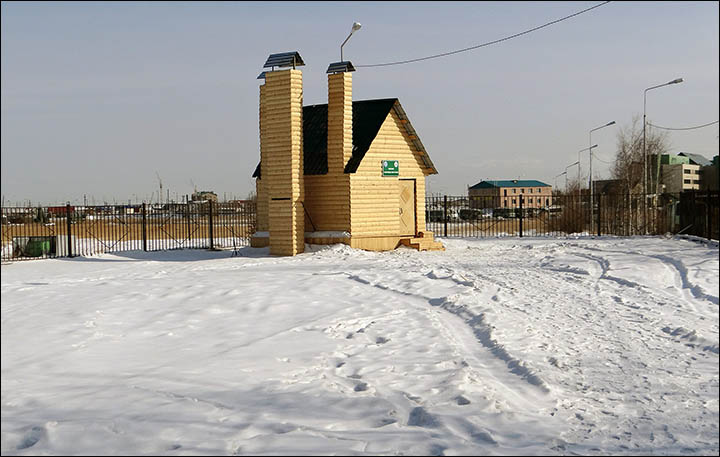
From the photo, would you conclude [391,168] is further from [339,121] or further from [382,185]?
[339,121]

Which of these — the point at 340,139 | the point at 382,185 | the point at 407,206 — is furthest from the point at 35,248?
the point at 407,206

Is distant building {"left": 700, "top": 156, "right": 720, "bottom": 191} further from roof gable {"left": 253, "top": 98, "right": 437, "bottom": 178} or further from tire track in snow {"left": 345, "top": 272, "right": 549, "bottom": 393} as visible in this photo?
roof gable {"left": 253, "top": 98, "right": 437, "bottom": 178}

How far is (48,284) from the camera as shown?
14867mm

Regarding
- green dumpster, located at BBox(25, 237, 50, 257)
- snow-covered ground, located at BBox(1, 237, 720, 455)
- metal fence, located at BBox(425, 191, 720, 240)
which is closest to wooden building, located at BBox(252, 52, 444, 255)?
metal fence, located at BBox(425, 191, 720, 240)

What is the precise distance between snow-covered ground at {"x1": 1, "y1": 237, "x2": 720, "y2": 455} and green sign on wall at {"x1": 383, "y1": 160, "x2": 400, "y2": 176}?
360 inches

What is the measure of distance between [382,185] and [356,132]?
85.9 inches

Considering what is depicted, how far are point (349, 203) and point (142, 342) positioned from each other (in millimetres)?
13721

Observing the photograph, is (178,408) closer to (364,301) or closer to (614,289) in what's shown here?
(364,301)

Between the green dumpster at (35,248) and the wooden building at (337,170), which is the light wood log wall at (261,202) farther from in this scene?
the green dumpster at (35,248)

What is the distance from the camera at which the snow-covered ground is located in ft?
16.9

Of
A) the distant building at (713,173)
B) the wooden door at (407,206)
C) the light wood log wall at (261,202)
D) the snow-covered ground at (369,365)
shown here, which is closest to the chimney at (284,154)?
the light wood log wall at (261,202)

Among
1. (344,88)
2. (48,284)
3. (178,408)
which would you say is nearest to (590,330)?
(178,408)

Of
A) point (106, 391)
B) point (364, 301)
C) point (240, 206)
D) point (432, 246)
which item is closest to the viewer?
point (106, 391)

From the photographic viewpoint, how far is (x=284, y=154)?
21453mm
